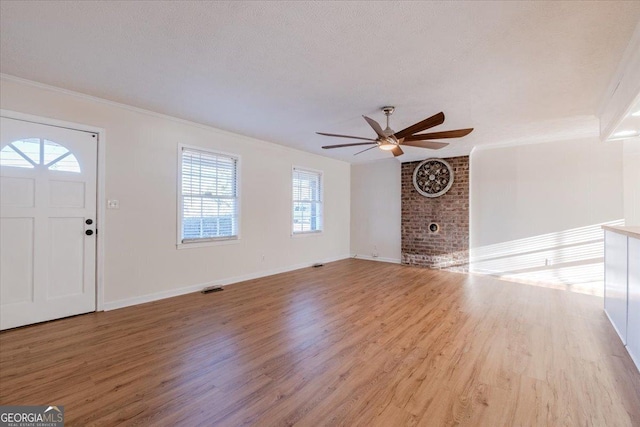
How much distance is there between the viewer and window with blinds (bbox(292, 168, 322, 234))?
5871mm

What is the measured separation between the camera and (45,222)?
2.92 meters

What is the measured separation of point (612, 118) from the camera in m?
2.85

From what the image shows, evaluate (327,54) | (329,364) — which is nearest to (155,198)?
(327,54)

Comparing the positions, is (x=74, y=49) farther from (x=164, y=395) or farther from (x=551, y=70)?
(x=551, y=70)

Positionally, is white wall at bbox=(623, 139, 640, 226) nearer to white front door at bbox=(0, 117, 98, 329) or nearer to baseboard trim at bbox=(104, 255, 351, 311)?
baseboard trim at bbox=(104, 255, 351, 311)

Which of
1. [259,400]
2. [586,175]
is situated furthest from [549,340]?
[586,175]

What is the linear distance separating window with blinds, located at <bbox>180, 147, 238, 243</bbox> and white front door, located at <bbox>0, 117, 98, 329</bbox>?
1075 millimetres

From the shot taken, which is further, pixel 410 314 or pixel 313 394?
pixel 410 314

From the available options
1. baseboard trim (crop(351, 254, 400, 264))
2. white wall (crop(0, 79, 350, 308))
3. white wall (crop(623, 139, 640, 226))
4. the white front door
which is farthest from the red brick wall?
the white front door

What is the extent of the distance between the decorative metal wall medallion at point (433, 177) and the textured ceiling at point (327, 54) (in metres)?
2.11

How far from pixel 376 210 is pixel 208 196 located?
13.1 feet

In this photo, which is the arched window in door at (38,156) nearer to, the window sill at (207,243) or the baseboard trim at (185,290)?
the window sill at (207,243)

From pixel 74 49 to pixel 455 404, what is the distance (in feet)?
12.5

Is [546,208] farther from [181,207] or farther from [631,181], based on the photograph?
[181,207]
